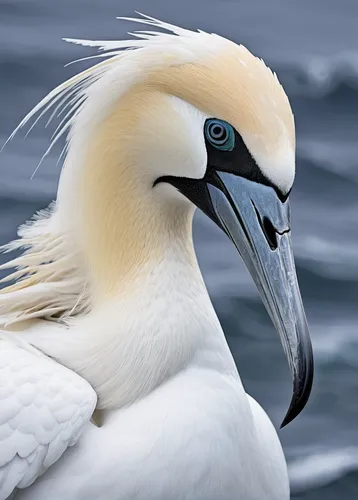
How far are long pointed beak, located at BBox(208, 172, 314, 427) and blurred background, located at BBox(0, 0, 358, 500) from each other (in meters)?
2.23

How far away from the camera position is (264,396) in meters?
7.04

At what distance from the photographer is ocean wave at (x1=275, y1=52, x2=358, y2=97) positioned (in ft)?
31.0

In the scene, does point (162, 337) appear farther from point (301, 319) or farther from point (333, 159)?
point (333, 159)

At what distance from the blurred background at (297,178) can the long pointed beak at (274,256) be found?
7.31ft

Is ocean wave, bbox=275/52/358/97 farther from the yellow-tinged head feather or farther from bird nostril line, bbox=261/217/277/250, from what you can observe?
bird nostril line, bbox=261/217/277/250

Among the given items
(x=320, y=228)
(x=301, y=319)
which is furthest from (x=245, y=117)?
(x=320, y=228)

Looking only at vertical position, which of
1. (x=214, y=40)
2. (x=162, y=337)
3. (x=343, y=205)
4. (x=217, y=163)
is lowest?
(x=343, y=205)

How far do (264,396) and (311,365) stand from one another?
2.74 metres

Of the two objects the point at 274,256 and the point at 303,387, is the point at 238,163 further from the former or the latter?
the point at 303,387

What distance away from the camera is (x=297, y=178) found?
8.64 metres

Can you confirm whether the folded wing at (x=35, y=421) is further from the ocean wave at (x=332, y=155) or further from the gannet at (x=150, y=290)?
the ocean wave at (x=332, y=155)

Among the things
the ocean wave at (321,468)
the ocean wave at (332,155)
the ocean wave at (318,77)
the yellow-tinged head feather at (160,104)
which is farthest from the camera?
the ocean wave at (318,77)

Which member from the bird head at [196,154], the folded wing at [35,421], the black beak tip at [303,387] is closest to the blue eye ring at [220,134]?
the bird head at [196,154]

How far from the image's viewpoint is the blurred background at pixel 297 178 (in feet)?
23.0
